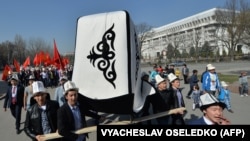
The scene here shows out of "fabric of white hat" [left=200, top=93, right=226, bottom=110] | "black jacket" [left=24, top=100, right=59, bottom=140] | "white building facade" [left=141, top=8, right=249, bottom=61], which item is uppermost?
"white building facade" [left=141, top=8, right=249, bottom=61]

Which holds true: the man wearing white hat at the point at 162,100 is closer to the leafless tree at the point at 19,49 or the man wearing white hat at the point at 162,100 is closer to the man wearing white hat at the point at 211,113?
the man wearing white hat at the point at 211,113

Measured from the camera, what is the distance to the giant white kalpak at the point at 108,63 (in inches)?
188

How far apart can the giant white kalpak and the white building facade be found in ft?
240

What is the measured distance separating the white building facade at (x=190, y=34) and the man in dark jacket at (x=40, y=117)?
7375cm

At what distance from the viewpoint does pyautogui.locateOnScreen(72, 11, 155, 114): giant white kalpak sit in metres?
4.78

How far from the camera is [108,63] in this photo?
15.9 feet

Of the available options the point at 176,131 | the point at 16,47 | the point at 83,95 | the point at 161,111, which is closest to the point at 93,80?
the point at 83,95

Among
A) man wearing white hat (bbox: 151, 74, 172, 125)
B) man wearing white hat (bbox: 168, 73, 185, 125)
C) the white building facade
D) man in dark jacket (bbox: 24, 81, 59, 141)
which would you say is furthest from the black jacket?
→ the white building facade

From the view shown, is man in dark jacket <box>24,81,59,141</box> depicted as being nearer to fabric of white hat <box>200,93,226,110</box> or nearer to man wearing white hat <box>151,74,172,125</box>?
man wearing white hat <box>151,74,172,125</box>

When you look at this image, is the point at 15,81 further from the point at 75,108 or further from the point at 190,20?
the point at 190,20

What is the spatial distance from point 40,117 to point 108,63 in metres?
1.31

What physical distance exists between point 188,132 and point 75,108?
202cm

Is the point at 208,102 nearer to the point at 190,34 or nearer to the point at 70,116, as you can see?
the point at 70,116

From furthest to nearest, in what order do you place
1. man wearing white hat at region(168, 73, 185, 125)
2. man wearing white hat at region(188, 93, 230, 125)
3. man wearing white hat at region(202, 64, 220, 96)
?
man wearing white hat at region(202, 64, 220, 96), man wearing white hat at region(168, 73, 185, 125), man wearing white hat at region(188, 93, 230, 125)
